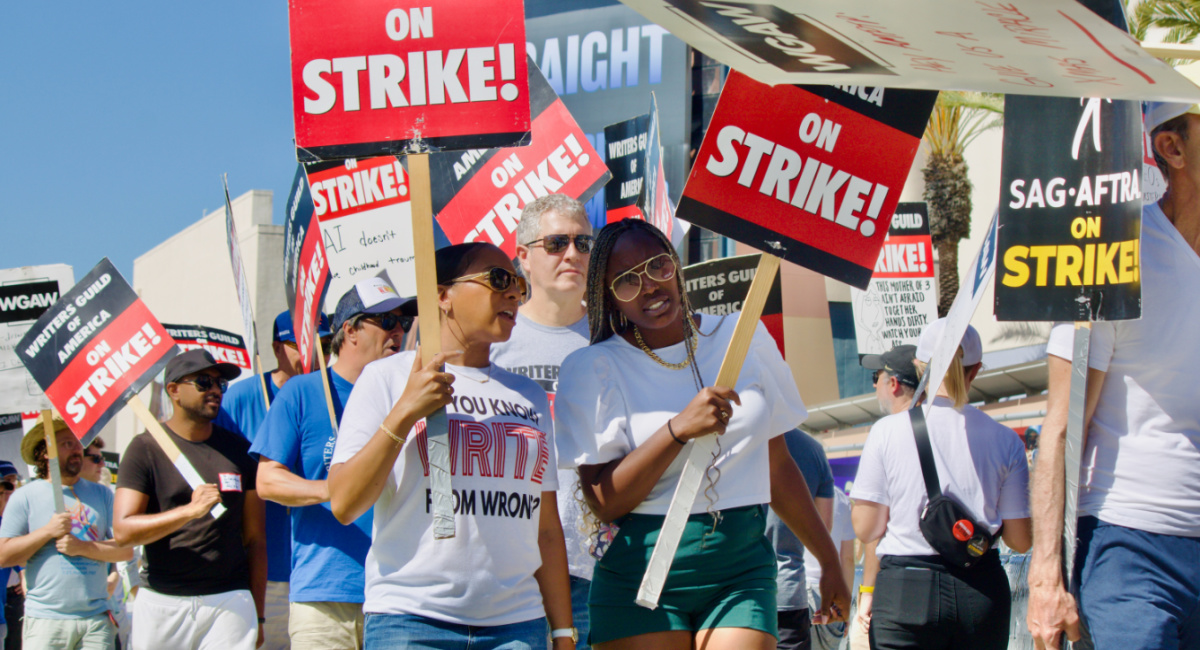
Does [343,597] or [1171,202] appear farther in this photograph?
[343,597]

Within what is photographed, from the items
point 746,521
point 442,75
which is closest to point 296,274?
point 442,75

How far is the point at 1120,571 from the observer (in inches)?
122

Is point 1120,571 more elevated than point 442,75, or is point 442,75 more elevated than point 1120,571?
point 442,75

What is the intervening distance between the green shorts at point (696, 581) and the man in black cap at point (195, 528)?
2.51 meters

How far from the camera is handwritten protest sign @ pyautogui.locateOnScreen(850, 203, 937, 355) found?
9406 millimetres

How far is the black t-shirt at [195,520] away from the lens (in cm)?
524

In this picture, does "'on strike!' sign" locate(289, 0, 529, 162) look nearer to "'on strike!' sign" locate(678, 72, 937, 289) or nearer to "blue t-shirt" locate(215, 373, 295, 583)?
"'on strike!' sign" locate(678, 72, 937, 289)

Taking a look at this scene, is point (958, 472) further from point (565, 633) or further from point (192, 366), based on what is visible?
point (192, 366)

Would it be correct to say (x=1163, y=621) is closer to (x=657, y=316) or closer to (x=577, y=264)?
(x=657, y=316)

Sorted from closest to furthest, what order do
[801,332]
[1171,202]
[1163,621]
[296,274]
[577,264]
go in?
[1163,621] < [1171,202] < [577,264] < [296,274] < [801,332]

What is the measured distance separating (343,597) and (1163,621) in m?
2.79

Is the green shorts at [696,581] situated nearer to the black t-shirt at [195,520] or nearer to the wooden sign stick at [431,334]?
the wooden sign stick at [431,334]

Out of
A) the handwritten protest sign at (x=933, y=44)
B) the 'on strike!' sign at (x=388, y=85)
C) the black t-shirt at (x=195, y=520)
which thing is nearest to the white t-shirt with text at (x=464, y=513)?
the 'on strike!' sign at (x=388, y=85)

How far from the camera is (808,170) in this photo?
11.9 feet
